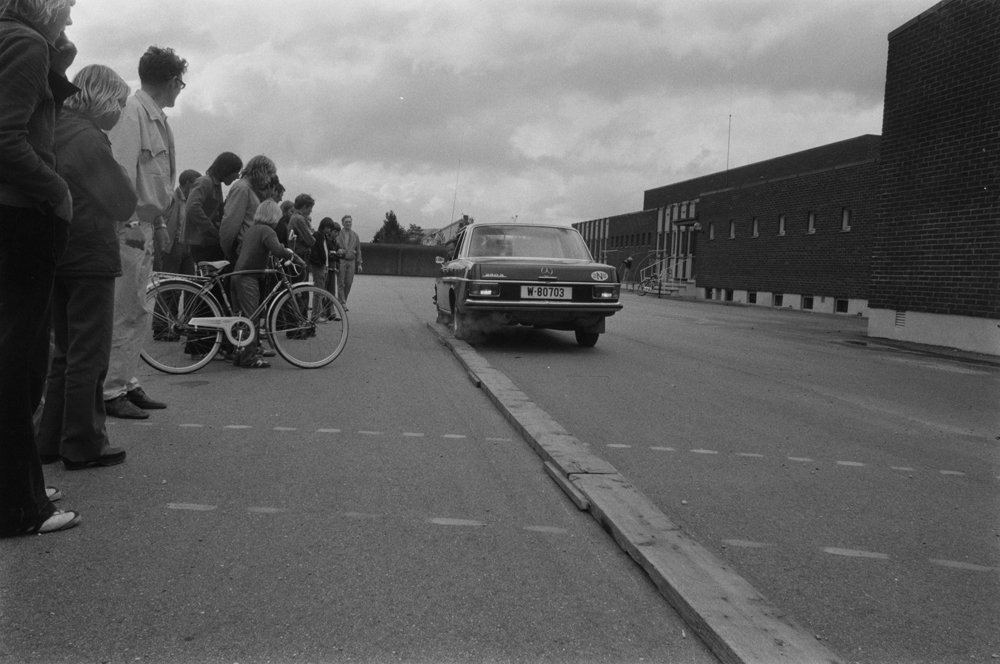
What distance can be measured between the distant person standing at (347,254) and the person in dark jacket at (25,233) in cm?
1217

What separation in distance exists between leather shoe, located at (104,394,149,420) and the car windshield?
6328 millimetres

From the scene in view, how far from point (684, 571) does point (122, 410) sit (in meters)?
3.99

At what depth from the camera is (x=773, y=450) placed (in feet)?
17.8

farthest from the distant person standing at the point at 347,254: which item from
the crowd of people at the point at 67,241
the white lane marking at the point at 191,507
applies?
the white lane marking at the point at 191,507

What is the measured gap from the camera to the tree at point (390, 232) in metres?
133

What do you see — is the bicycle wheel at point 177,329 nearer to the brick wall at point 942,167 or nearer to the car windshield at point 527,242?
the car windshield at point 527,242

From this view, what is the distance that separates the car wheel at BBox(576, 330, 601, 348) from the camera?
36.3 feet

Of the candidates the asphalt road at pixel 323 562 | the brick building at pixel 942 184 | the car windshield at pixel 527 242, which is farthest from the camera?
the brick building at pixel 942 184

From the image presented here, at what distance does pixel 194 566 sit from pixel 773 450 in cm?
364

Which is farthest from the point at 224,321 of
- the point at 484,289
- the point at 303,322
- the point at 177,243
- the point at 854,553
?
the point at 854,553

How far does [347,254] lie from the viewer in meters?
15.7

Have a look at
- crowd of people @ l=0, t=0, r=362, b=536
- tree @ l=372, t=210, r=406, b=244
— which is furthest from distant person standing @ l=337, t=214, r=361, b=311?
tree @ l=372, t=210, r=406, b=244

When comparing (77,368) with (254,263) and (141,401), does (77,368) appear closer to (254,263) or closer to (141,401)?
(141,401)

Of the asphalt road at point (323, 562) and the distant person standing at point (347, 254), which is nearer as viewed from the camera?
the asphalt road at point (323, 562)
